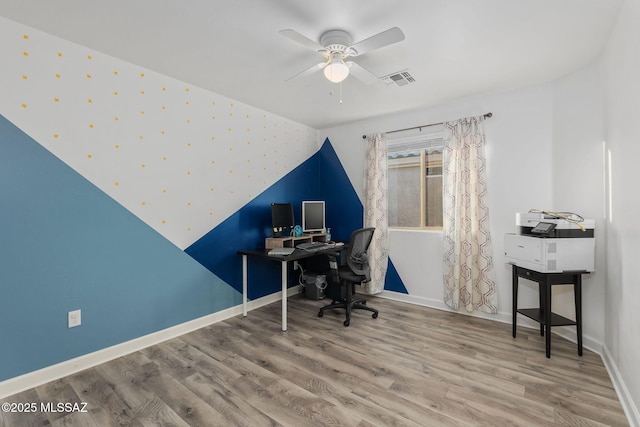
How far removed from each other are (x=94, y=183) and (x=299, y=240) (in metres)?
2.35

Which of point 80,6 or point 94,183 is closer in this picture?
point 80,6

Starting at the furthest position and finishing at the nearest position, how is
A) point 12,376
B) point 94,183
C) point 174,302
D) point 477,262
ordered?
point 477,262, point 174,302, point 94,183, point 12,376

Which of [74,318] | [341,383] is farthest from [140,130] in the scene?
[341,383]

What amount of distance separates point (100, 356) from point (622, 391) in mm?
3773

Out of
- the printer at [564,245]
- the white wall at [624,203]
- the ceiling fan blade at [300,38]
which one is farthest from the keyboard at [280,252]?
the white wall at [624,203]

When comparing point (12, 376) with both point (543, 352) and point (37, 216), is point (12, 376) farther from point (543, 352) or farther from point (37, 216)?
point (543, 352)

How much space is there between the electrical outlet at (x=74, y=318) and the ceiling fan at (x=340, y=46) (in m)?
2.55

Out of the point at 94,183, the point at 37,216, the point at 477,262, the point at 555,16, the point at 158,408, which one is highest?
the point at 555,16

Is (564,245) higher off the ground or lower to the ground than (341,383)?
higher

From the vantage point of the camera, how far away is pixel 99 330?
8.05 ft

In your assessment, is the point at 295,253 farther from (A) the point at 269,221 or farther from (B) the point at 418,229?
(B) the point at 418,229

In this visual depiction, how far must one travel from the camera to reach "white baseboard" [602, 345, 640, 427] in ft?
5.63

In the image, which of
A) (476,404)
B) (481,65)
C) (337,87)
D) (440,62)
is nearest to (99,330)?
(476,404)

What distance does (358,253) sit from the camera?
3.33m
